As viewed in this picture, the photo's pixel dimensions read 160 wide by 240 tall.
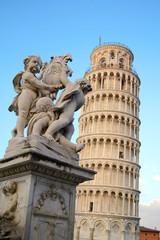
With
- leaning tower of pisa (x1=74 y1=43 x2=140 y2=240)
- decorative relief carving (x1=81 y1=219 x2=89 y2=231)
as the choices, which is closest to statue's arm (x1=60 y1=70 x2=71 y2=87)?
leaning tower of pisa (x1=74 y1=43 x2=140 y2=240)

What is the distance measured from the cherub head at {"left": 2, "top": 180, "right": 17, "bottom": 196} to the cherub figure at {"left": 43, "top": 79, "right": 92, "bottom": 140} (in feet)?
2.49

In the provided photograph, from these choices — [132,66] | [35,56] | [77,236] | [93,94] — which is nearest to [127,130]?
[93,94]

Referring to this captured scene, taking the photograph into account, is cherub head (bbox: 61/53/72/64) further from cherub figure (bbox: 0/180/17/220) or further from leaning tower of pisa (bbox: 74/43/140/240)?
leaning tower of pisa (bbox: 74/43/140/240)

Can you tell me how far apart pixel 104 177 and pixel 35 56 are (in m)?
40.1

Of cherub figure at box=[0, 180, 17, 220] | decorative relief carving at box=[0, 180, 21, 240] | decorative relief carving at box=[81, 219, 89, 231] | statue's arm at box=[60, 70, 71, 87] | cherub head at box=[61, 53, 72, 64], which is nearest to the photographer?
decorative relief carving at box=[0, 180, 21, 240]

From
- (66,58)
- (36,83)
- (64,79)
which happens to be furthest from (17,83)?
(66,58)

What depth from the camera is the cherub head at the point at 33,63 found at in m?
4.53

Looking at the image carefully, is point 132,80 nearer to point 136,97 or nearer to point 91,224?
point 136,97

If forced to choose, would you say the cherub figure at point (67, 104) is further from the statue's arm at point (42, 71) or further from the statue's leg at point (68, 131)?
the statue's arm at point (42, 71)

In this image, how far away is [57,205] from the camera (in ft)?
12.1

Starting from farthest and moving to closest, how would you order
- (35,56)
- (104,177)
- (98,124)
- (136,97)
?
(136,97), (98,124), (104,177), (35,56)

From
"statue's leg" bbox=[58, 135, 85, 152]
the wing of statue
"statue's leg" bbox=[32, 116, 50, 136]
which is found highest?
the wing of statue

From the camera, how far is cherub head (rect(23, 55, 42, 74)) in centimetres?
453

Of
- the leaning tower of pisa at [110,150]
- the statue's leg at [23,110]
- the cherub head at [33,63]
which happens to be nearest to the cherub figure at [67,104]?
the statue's leg at [23,110]
